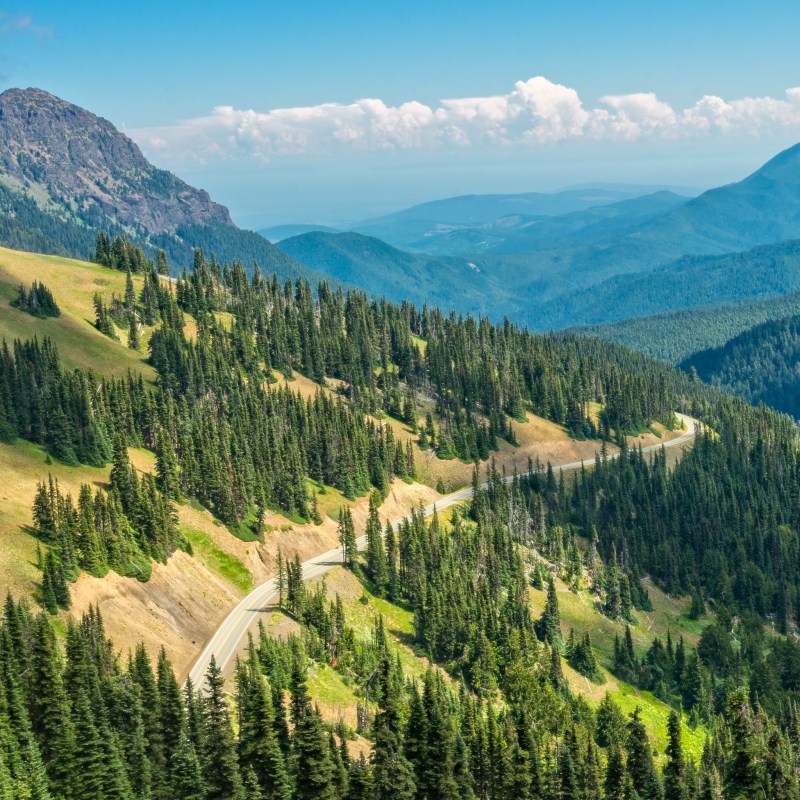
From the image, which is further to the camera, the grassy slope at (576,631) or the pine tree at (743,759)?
the grassy slope at (576,631)

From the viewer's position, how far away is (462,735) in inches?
3696

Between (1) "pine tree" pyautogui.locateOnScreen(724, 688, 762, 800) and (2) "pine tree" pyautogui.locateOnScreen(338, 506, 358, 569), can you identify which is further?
(2) "pine tree" pyautogui.locateOnScreen(338, 506, 358, 569)

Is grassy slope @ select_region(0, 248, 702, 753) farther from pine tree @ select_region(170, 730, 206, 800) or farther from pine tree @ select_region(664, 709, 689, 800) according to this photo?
pine tree @ select_region(664, 709, 689, 800)

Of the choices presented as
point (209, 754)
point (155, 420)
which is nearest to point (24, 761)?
point (209, 754)

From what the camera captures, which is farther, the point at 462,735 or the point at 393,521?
the point at 393,521

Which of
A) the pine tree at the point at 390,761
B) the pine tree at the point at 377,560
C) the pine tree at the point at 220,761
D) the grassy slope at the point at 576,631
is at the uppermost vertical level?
the pine tree at the point at 220,761

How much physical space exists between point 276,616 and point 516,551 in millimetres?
68324

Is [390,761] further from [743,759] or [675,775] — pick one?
[743,759]

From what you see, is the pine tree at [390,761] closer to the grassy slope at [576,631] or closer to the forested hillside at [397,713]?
the forested hillside at [397,713]

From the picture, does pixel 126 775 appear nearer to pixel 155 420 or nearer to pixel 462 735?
pixel 462 735

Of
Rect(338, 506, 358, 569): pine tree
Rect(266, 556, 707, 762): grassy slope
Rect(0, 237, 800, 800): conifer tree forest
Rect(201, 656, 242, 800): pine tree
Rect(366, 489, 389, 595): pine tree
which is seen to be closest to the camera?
Rect(201, 656, 242, 800): pine tree

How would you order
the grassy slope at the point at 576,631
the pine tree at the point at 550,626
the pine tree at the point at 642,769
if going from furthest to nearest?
1. the pine tree at the point at 550,626
2. the grassy slope at the point at 576,631
3. the pine tree at the point at 642,769

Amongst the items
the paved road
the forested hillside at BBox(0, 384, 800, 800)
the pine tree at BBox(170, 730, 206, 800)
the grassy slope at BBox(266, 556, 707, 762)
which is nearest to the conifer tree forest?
the pine tree at BBox(170, 730, 206, 800)

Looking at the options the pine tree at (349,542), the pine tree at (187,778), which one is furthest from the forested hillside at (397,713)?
the pine tree at (349,542)
